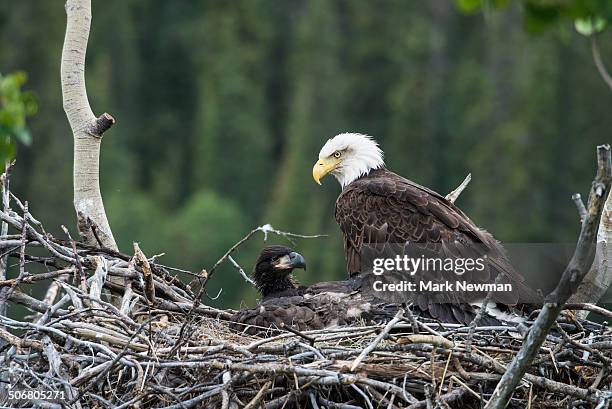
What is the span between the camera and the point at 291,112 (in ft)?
191

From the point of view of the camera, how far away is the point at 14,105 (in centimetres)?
443

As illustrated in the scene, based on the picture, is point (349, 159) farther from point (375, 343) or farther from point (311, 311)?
point (375, 343)

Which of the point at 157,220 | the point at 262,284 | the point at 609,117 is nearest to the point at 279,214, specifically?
the point at 157,220

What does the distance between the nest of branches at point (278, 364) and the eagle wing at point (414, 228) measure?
71cm

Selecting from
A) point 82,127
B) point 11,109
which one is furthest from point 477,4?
point 82,127

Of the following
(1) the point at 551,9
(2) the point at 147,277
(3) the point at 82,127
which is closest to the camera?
(1) the point at 551,9

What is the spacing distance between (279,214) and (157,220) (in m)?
6.14

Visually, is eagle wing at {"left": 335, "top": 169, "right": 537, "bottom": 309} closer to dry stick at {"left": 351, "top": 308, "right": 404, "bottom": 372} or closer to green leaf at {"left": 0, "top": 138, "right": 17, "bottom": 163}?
dry stick at {"left": 351, "top": 308, "right": 404, "bottom": 372}

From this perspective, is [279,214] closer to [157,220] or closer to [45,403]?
[157,220]

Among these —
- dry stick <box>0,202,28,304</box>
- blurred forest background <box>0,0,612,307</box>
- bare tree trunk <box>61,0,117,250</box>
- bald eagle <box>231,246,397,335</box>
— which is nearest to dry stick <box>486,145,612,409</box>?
bald eagle <box>231,246,397,335</box>

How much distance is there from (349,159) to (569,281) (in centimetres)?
391

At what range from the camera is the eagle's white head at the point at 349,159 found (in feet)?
30.1

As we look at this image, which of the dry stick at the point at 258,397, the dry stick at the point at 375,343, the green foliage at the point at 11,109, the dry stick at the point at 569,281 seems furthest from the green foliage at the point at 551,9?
the dry stick at the point at 258,397

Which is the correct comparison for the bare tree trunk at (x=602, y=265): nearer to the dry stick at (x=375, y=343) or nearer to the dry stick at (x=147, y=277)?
the dry stick at (x=375, y=343)
